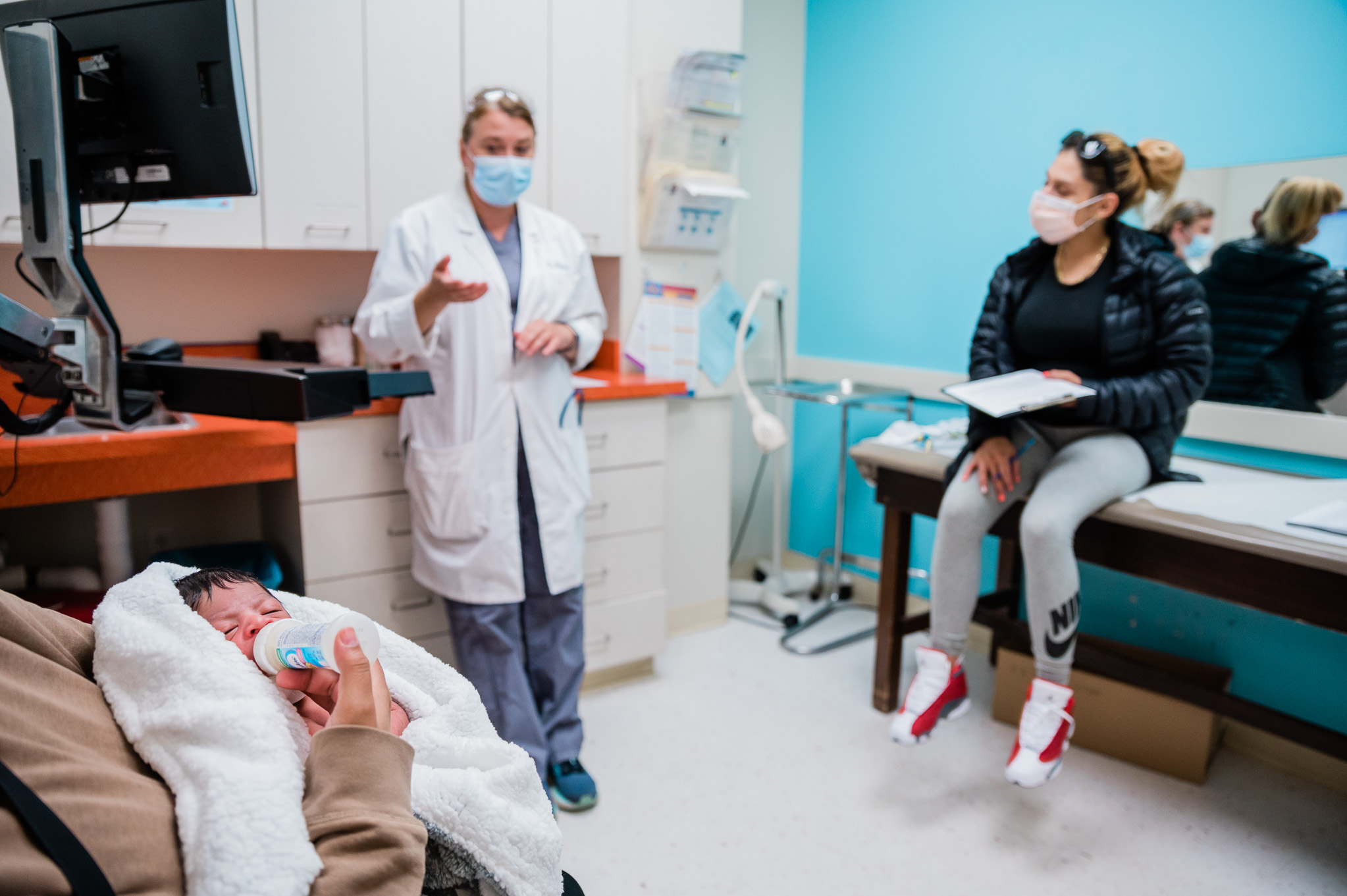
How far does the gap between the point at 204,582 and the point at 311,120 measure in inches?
63.4

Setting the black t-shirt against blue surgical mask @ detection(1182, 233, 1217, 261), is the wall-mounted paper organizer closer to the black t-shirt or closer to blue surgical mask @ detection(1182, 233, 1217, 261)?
the black t-shirt

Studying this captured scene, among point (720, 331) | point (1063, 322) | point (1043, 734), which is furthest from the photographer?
point (720, 331)

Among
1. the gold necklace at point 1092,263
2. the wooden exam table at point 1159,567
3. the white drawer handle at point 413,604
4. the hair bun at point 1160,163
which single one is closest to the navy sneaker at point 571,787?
the white drawer handle at point 413,604

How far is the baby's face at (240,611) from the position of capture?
0.82 meters

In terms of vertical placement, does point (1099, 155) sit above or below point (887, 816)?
above

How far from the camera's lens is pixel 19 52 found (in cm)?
112

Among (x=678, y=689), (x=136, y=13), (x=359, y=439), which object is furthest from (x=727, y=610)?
(x=136, y=13)

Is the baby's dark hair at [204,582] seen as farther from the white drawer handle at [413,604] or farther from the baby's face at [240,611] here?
the white drawer handle at [413,604]

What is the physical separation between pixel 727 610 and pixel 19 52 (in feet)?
8.27

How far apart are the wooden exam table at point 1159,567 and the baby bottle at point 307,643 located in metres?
1.67

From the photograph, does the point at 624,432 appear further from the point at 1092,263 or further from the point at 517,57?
the point at 1092,263

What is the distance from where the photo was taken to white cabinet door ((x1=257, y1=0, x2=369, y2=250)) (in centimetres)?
203

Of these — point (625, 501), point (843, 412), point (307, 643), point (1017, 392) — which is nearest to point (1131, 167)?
point (1017, 392)

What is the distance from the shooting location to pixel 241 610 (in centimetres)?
84
